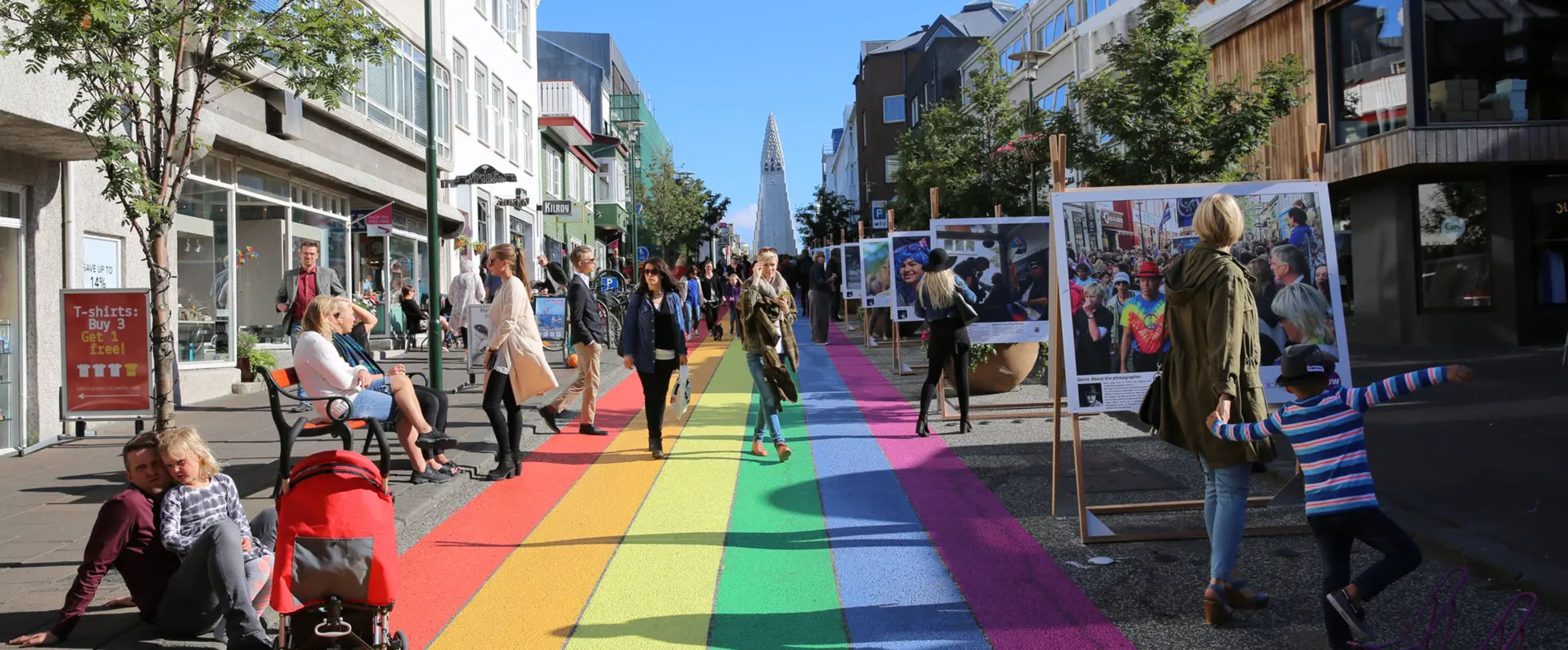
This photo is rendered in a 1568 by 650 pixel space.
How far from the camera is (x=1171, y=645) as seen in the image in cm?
452

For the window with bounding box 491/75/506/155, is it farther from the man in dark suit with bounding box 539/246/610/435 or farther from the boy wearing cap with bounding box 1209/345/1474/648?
the boy wearing cap with bounding box 1209/345/1474/648

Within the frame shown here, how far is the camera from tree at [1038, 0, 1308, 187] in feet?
44.7

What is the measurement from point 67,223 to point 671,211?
141 feet

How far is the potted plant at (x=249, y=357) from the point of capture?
45.4 feet

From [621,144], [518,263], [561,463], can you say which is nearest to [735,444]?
[561,463]

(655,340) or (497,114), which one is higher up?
(497,114)

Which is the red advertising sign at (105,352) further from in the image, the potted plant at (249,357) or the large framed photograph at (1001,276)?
the large framed photograph at (1001,276)

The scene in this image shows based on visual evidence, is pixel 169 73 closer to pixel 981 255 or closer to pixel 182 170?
pixel 182 170

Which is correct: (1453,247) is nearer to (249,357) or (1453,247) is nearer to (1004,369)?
(1004,369)

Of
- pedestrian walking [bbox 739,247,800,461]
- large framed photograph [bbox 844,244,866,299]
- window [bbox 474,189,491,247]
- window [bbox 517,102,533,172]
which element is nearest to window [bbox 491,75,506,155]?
window [bbox 474,189,491,247]

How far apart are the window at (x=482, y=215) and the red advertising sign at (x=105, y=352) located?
19935 millimetres

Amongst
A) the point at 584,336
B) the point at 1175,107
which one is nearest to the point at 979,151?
the point at 1175,107

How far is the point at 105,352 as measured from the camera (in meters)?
9.04

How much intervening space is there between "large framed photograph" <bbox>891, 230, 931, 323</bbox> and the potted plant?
305 inches
